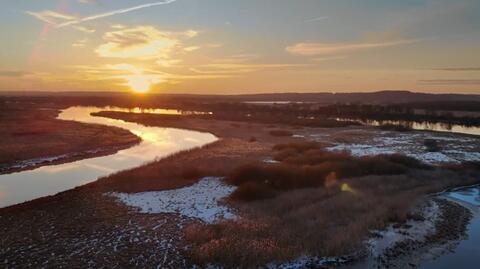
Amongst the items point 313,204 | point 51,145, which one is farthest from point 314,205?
point 51,145

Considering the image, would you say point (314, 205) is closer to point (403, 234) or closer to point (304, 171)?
point (403, 234)

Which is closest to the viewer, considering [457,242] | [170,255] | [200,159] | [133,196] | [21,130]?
[170,255]

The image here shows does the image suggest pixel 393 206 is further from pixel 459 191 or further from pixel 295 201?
pixel 459 191

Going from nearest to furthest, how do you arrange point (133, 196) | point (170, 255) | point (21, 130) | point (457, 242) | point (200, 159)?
1. point (170, 255)
2. point (457, 242)
3. point (133, 196)
4. point (200, 159)
5. point (21, 130)

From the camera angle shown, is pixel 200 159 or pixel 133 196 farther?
pixel 200 159

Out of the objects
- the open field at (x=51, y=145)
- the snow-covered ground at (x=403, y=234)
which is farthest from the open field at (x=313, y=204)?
the open field at (x=51, y=145)

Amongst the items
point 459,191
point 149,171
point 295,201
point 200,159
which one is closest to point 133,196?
point 149,171
